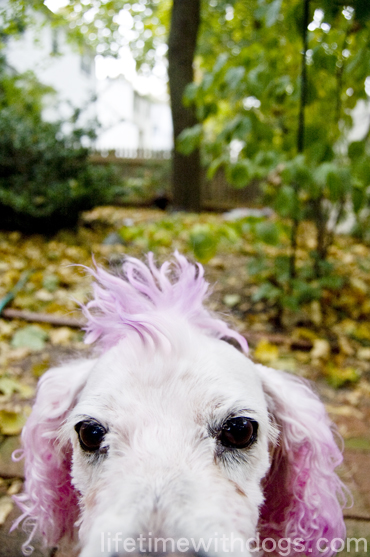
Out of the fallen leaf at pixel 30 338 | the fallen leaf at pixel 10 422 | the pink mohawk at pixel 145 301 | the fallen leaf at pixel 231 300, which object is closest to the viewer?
the pink mohawk at pixel 145 301

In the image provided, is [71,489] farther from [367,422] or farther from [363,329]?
[363,329]

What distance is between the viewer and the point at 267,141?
2.90m

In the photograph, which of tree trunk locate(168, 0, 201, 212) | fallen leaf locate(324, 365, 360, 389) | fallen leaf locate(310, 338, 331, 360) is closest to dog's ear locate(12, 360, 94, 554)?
fallen leaf locate(324, 365, 360, 389)

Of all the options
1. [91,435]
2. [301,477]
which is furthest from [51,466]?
[301,477]

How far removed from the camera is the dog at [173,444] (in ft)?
2.84

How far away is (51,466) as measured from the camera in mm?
1445

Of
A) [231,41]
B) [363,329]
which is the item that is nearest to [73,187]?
[363,329]

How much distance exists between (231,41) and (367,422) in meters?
8.91

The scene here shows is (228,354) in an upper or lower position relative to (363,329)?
upper

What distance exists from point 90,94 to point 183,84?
1.68 meters

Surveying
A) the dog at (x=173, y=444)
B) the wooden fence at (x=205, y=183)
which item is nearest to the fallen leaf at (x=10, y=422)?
the dog at (x=173, y=444)

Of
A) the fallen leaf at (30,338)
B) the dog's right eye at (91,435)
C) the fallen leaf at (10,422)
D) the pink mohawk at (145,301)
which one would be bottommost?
the fallen leaf at (10,422)

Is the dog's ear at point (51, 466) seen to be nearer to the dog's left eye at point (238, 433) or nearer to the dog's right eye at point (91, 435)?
the dog's right eye at point (91, 435)

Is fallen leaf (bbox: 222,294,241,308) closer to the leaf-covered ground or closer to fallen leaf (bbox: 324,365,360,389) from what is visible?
the leaf-covered ground
